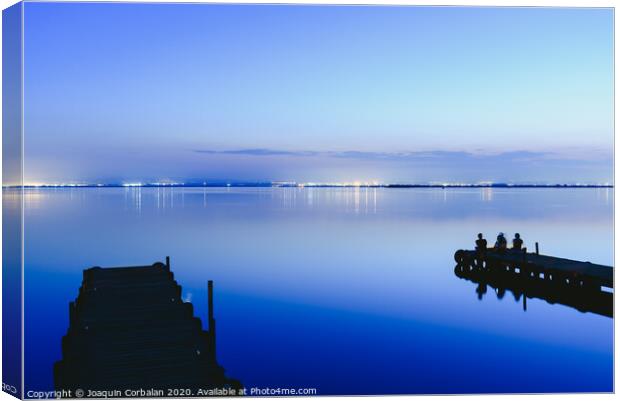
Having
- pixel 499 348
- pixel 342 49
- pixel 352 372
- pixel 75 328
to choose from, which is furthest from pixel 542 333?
pixel 75 328

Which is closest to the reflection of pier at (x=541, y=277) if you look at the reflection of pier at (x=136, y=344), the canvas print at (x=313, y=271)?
the canvas print at (x=313, y=271)

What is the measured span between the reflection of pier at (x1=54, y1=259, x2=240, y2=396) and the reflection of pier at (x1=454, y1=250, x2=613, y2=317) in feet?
37.5

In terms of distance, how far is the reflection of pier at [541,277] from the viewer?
645 inches

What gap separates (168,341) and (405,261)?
18.6 meters

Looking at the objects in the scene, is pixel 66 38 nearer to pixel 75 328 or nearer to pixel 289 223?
pixel 75 328

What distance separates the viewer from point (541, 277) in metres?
20.0

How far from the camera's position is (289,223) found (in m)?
47.0

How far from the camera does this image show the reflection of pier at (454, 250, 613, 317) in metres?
16.4

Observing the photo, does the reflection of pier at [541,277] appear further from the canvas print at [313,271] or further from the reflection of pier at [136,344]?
the reflection of pier at [136,344]

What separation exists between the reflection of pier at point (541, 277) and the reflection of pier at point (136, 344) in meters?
11.4

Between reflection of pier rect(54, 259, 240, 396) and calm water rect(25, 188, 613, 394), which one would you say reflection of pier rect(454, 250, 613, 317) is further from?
reflection of pier rect(54, 259, 240, 396)

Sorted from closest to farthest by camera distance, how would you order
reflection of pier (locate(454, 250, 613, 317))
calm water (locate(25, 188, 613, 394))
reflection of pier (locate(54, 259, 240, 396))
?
reflection of pier (locate(54, 259, 240, 396)) < calm water (locate(25, 188, 613, 394)) < reflection of pier (locate(454, 250, 613, 317))

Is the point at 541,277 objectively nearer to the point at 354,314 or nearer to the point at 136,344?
the point at 354,314

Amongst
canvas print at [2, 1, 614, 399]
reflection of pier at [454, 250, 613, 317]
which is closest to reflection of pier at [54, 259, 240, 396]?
canvas print at [2, 1, 614, 399]
